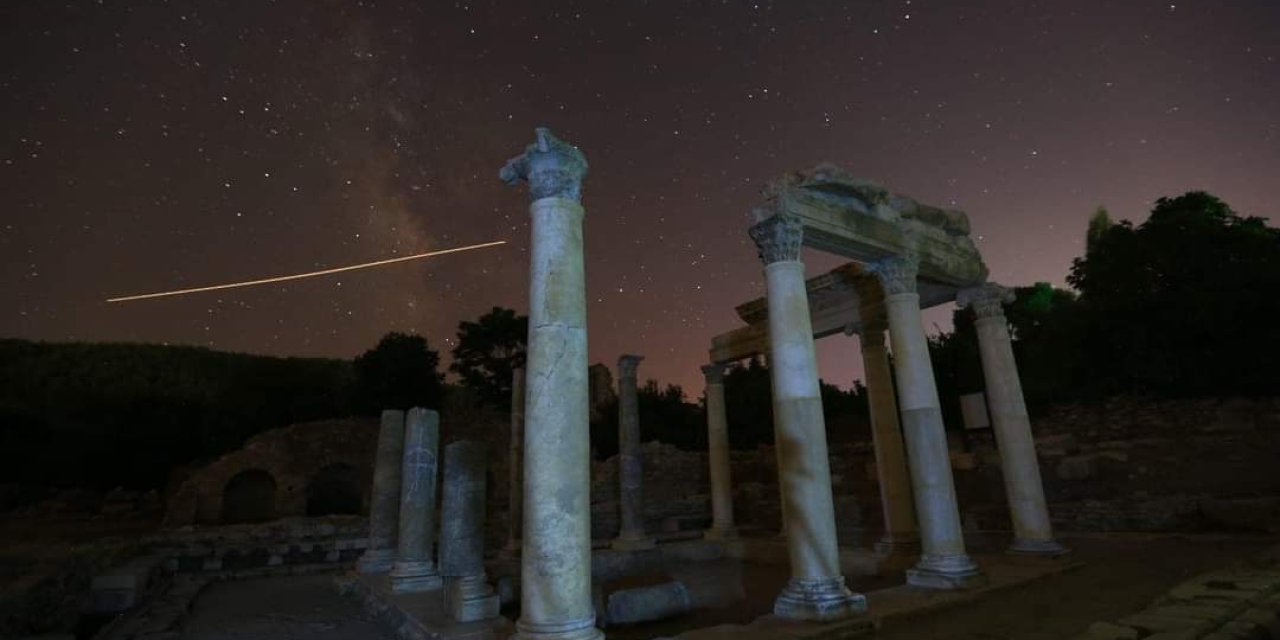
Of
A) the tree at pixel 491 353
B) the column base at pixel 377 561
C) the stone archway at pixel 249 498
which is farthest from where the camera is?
the tree at pixel 491 353

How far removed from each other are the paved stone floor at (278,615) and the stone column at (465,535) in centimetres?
140

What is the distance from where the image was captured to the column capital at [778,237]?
869 centimetres

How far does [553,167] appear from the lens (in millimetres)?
6375

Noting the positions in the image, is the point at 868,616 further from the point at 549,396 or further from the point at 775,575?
the point at 775,575

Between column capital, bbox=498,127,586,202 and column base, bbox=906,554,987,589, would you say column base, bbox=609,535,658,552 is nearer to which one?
column base, bbox=906,554,987,589

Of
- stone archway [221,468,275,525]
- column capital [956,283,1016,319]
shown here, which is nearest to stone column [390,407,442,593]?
column capital [956,283,1016,319]

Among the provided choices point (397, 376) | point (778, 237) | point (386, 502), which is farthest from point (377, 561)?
point (397, 376)

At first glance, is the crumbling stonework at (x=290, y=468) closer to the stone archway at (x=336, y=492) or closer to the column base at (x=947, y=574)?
the stone archway at (x=336, y=492)

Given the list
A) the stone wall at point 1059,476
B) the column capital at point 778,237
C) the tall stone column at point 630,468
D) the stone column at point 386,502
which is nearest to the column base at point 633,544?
the tall stone column at point 630,468

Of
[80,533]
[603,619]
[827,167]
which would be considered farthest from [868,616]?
[80,533]

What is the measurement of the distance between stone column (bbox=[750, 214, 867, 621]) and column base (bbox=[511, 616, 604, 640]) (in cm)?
301

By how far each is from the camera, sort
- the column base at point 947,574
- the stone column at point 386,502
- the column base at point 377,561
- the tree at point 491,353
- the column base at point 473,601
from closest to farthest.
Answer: the column base at point 473,601 → the column base at point 947,574 → the column base at point 377,561 → the stone column at point 386,502 → the tree at point 491,353

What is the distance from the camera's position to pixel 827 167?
31.4 feet

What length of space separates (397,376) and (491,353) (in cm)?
614
